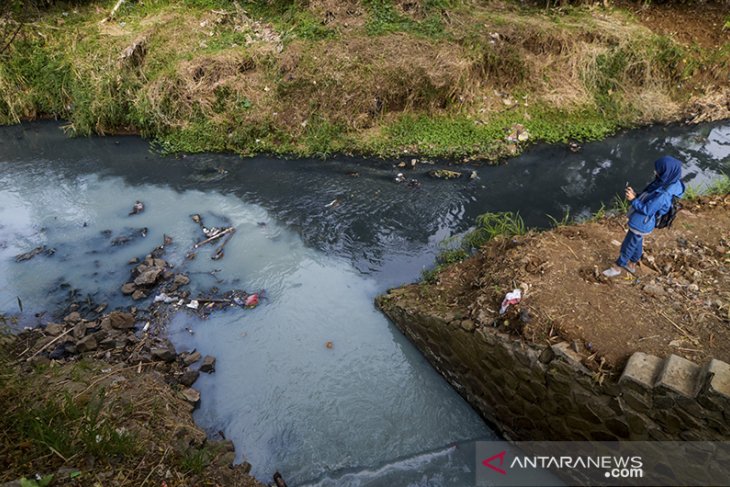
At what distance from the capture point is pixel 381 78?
35.1 feet

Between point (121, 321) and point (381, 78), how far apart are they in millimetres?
7549

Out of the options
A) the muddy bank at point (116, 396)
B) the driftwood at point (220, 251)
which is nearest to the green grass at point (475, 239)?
the muddy bank at point (116, 396)

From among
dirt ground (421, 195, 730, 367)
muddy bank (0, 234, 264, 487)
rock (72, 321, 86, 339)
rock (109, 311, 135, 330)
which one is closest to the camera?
muddy bank (0, 234, 264, 487)

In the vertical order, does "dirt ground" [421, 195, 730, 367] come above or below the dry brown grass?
below

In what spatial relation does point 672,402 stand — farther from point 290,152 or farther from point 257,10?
point 257,10

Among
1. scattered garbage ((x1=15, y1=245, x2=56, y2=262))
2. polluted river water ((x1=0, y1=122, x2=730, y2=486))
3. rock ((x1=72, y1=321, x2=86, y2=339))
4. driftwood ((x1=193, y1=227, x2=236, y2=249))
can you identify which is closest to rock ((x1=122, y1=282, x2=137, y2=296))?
polluted river water ((x1=0, y1=122, x2=730, y2=486))

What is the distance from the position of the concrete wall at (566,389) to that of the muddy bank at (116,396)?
8.89 feet

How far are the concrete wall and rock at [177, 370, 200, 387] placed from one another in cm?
292

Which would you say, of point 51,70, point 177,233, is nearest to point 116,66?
point 51,70

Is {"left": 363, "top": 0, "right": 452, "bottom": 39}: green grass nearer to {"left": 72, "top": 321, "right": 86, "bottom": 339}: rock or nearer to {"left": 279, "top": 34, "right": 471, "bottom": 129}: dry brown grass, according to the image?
{"left": 279, "top": 34, "right": 471, "bottom": 129}: dry brown grass

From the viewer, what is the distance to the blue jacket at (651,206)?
4910 mm

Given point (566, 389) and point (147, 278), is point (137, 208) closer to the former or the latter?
point (147, 278)

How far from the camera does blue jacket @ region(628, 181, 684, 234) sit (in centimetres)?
491

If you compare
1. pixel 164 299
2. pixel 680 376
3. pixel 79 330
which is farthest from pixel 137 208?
pixel 680 376
